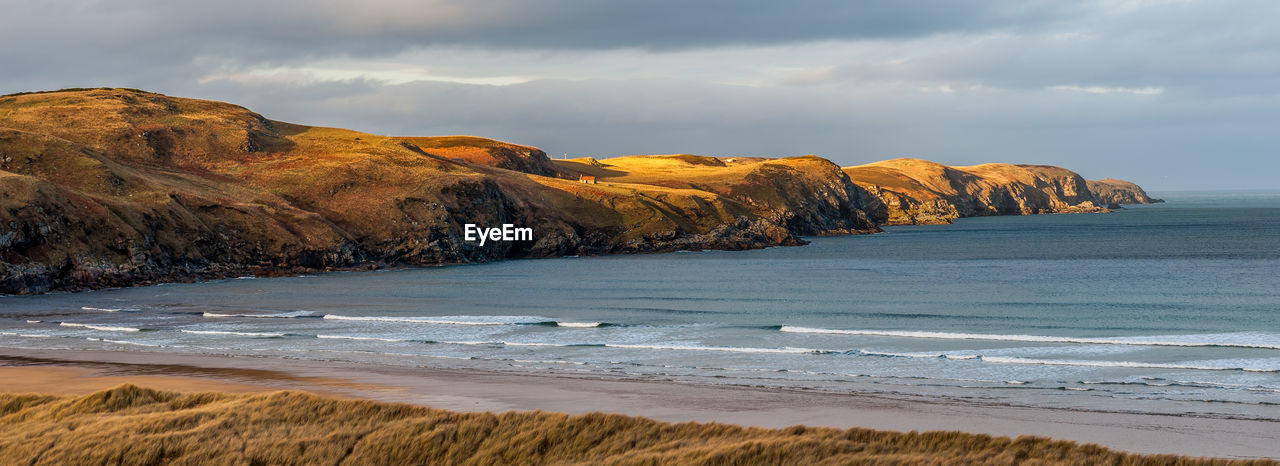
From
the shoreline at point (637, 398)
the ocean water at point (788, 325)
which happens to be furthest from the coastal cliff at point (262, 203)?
the shoreline at point (637, 398)

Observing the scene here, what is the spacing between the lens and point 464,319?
45625 mm

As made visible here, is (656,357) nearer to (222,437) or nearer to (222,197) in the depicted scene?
(222,437)

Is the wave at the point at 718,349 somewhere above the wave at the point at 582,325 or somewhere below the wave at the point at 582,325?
above

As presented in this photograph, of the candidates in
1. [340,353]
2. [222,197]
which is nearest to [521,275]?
[222,197]

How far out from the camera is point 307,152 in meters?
125

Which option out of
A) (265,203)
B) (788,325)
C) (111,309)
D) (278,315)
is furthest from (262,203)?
(788,325)

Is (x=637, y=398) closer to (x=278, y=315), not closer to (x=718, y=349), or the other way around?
(x=718, y=349)

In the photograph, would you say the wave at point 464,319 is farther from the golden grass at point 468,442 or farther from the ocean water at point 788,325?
the golden grass at point 468,442

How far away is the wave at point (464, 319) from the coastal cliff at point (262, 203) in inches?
1175

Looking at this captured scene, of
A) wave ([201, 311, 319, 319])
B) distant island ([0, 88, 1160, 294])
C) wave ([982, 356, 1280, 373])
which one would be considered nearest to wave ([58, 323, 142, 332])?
wave ([201, 311, 319, 319])

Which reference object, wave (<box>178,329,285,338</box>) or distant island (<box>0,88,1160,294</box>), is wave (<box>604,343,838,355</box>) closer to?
wave (<box>178,329,285,338</box>)

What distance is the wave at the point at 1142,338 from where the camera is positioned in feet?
108

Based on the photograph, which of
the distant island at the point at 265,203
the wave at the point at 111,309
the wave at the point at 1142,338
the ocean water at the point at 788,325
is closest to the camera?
the ocean water at the point at 788,325

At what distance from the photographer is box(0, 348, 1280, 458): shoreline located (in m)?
17.6
